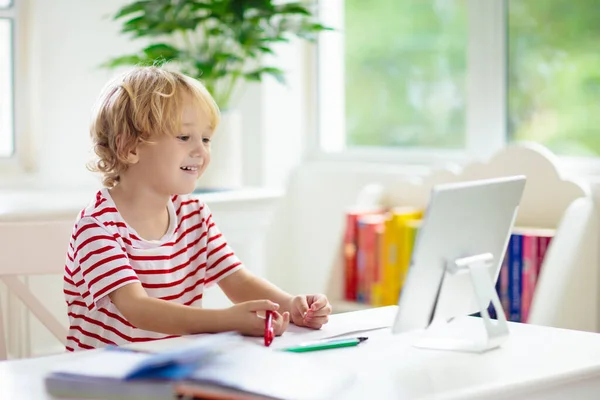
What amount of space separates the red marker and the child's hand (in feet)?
0.37

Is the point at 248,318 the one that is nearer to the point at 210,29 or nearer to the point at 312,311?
the point at 312,311

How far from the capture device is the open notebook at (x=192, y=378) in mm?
1001

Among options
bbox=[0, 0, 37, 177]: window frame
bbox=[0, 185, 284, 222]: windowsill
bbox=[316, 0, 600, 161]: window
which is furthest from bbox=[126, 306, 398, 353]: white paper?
bbox=[0, 0, 37, 177]: window frame

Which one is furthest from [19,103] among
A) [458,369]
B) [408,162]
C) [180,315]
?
[458,369]

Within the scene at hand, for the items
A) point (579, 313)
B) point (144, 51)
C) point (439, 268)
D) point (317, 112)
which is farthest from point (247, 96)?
point (439, 268)

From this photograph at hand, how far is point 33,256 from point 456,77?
1869mm

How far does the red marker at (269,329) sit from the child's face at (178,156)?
32 centimetres

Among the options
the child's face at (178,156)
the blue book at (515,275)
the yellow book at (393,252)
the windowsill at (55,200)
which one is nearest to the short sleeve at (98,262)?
the child's face at (178,156)

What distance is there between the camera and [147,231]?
158cm

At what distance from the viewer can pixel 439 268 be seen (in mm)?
1317

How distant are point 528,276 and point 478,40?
0.87 m

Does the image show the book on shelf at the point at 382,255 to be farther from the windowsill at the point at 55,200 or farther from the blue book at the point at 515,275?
the windowsill at the point at 55,200

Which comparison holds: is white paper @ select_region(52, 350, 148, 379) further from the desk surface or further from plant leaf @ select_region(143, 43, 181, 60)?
plant leaf @ select_region(143, 43, 181, 60)

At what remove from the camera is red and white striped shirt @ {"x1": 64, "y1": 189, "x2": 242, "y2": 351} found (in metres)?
1.47
